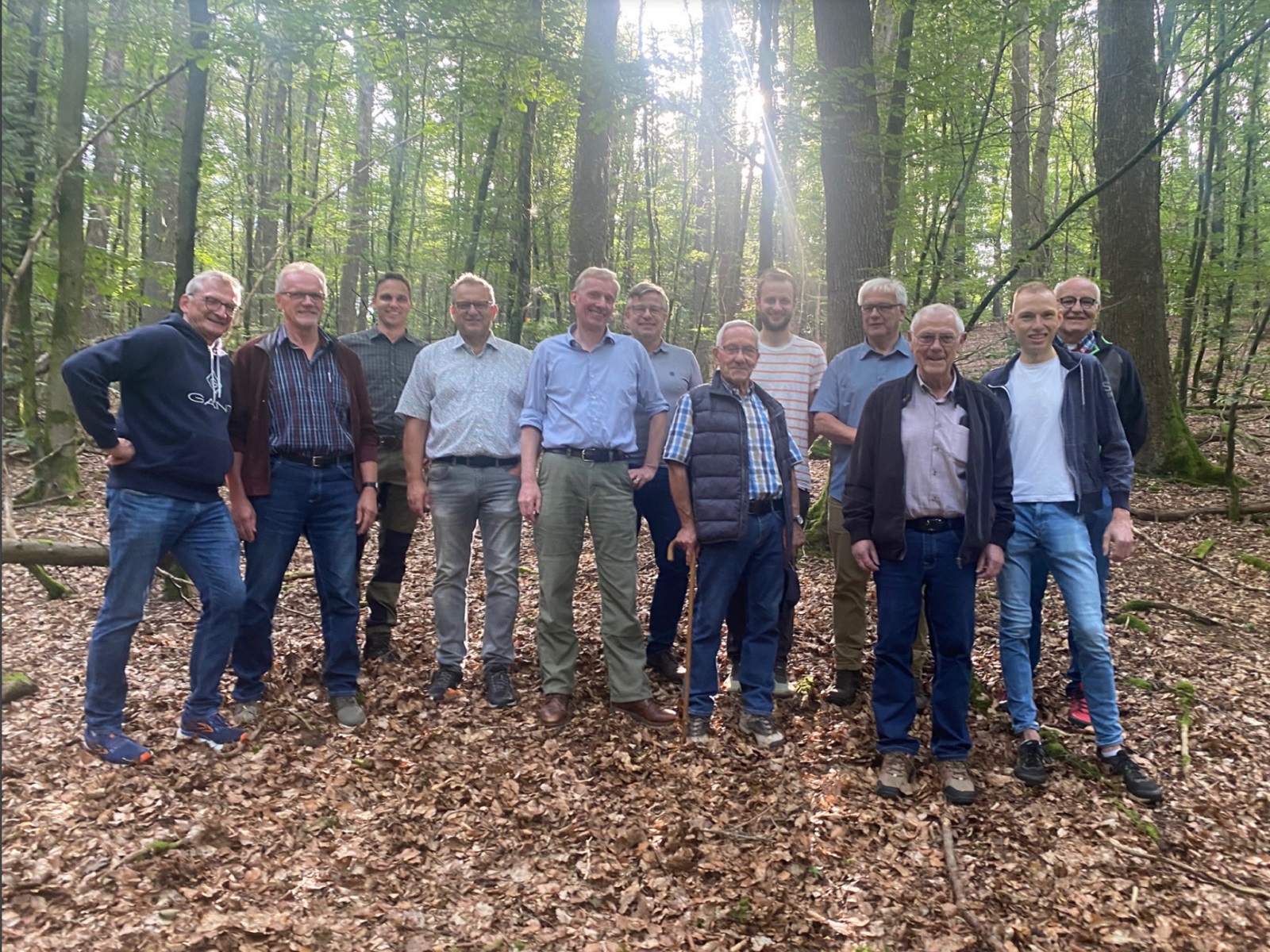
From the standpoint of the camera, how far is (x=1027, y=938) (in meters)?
2.84

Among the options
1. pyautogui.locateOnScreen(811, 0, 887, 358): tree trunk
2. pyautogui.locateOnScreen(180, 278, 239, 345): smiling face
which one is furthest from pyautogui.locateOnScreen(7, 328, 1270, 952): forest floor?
pyautogui.locateOnScreen(811, 0, 887, 358): tree trunk

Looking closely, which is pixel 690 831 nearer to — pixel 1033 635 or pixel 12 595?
pixel 1033 635

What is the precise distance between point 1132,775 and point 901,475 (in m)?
1.80

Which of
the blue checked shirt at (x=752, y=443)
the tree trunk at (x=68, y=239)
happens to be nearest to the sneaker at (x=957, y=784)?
the blue checked shirt at (x=752, y=443)

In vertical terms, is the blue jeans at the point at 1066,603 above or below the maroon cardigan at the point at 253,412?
below

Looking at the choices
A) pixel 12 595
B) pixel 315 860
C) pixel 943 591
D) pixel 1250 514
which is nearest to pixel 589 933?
pixel 315 860

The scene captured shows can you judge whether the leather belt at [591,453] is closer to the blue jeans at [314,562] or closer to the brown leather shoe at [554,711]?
the blue jeans at [314,562]

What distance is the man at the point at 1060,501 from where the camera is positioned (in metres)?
3.66

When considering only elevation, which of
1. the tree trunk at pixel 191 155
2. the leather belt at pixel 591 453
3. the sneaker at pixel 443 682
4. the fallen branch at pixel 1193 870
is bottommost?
the fallen branch at pixel 1193 870

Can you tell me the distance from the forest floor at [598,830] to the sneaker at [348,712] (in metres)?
0.09

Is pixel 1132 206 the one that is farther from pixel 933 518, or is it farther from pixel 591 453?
pixel 591 453

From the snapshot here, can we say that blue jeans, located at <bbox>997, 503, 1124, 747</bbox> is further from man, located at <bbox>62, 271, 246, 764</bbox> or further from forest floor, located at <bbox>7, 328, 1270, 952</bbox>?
man, located at <bbox>62, 271, 246, 764</bbox>

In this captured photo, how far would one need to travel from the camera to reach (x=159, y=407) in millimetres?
3602

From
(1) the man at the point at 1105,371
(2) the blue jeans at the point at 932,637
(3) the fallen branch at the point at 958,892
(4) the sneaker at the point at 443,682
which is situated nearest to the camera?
(3) the fallen branch at the point at 958,892
